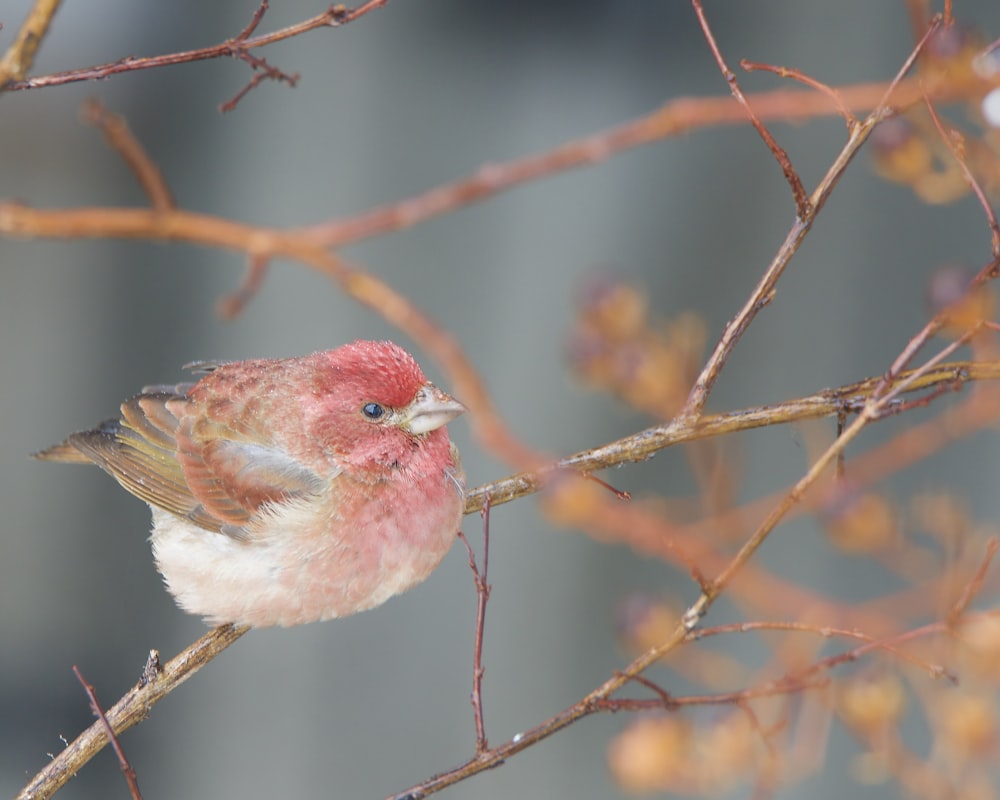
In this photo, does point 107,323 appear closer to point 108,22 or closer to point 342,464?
point 108,22

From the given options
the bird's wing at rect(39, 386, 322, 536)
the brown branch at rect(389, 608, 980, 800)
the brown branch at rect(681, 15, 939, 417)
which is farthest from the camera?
the bird's wing at rect(39, 386, 322, 536)

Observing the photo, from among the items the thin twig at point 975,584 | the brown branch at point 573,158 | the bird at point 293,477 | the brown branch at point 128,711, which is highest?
the brown branch at point 573,158

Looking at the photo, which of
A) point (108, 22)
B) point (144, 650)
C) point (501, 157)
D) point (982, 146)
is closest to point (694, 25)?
point (501, 157)

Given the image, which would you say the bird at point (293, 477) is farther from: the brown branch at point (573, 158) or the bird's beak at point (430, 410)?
the brown branch at point (573, 158)

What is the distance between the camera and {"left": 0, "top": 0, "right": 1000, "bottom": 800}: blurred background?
276 cm

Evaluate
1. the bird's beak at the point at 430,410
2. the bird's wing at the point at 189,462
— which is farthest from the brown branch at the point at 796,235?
the bird's wing at the point at 189,462

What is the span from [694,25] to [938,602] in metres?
1.61

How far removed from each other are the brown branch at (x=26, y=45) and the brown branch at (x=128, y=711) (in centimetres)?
52

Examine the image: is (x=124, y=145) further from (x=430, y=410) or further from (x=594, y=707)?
(x=594, y=707)

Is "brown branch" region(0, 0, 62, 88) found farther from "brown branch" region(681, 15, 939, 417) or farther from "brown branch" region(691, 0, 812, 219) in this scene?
"brown branch" region(681, 15, 939, 417)

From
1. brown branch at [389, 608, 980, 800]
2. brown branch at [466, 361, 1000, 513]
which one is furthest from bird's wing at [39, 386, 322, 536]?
brown branch at [389, 608, 980, 800]

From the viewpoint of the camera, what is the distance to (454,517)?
1.20 meters

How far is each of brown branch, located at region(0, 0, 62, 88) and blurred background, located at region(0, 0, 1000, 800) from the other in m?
1.88

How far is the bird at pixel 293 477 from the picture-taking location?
1.17 meters
